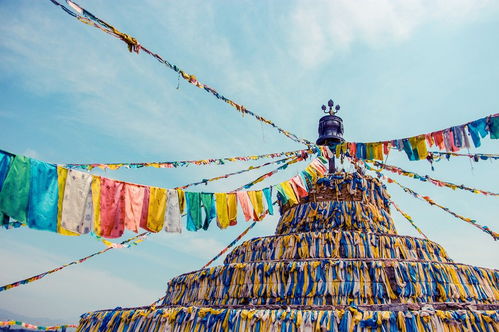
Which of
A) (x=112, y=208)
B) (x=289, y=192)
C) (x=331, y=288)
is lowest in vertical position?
(x=331, y=288)

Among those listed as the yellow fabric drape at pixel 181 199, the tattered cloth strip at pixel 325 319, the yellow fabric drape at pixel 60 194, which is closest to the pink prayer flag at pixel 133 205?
the yellow fabric drape at pixel 181 199

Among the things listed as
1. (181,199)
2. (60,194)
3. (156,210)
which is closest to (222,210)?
(181,199)

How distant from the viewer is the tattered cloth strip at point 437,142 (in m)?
9.55

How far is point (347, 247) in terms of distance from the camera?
1154 centimetres

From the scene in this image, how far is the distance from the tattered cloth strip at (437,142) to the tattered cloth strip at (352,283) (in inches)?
145

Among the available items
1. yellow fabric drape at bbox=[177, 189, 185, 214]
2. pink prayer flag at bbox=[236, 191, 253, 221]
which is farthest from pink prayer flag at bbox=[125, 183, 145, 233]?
pink prayer flag at bbox=[236, 191, 253, 221]

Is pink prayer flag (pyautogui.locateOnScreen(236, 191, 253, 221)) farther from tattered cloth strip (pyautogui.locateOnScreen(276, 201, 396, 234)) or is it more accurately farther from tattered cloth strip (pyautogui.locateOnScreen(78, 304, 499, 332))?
tattered cloth strip (pyautogui.locateOnScreen(276, 201, 396, 234))

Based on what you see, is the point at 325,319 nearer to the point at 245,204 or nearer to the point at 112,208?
the point at 245,204

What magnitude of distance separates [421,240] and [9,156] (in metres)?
12.6

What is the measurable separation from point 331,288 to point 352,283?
631mm

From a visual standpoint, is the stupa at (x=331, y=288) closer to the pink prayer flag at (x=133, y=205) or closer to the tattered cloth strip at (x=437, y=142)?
the tattered cloth strip at (x=437, y=142)

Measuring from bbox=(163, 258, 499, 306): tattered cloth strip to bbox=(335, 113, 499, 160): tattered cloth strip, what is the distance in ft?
12.1

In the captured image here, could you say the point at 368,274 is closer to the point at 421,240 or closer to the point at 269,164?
the point at 421,240

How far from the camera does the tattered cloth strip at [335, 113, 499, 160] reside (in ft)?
31.3
